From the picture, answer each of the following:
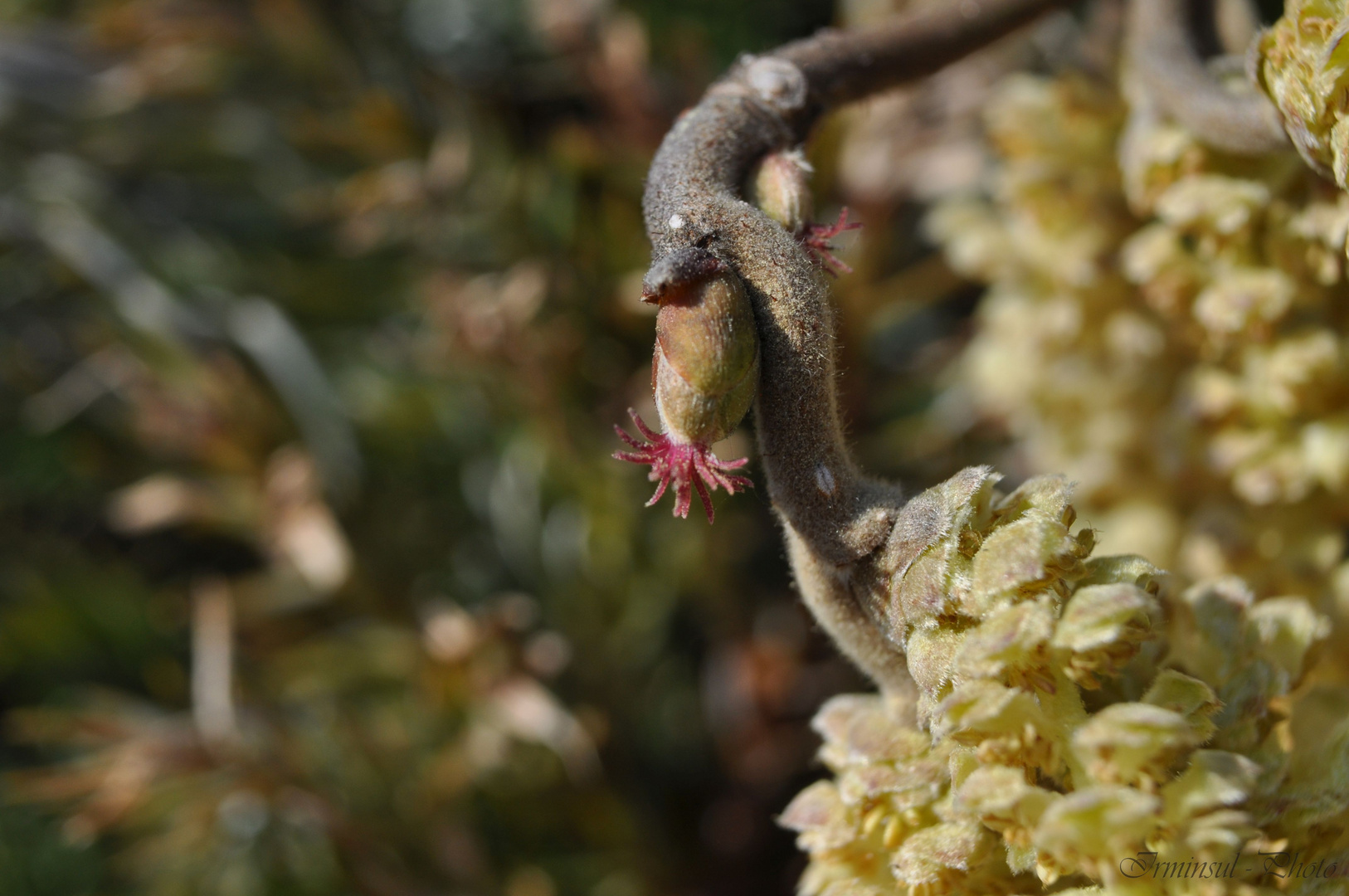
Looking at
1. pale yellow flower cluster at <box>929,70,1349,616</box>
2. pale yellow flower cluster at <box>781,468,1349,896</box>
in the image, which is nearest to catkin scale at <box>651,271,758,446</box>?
pale yellow flower cluster at <box>781,468,1349,896</box>

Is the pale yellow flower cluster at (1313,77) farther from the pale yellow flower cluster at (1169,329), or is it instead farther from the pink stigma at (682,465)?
the pink stigma at (682,465)

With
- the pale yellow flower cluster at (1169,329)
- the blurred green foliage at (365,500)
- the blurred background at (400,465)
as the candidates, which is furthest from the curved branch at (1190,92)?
the blurred green foliage at (365,500)

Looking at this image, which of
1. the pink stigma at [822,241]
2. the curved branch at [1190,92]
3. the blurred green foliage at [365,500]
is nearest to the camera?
the pink stigma at [822,241]

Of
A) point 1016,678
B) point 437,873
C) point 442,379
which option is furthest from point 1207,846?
point 442,379

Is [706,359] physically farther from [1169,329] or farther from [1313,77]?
[1169,329]

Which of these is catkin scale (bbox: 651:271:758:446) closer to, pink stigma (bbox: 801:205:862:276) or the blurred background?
pink stigma (bbox: 801:205:862:276)
